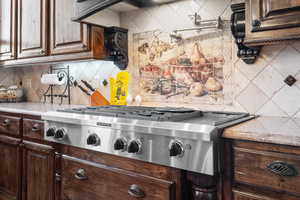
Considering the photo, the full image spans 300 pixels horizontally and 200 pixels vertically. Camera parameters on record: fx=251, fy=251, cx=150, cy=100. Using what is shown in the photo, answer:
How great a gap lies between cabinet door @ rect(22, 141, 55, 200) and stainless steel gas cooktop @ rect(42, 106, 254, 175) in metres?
0.23

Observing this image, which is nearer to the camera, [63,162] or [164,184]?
[164,184]

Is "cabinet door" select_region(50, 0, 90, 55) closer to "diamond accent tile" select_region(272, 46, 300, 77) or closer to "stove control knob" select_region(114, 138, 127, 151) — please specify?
"stove control knob" select_region(114, 138, 127, 151)

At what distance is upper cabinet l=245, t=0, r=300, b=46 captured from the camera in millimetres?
1044

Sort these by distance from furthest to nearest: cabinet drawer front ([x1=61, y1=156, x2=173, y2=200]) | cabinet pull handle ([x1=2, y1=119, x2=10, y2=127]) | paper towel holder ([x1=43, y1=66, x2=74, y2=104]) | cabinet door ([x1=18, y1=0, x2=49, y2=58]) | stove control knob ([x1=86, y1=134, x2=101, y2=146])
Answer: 1. paper towel holder ([x1=43, y1=66, x2=74, y2=104])
2. cabinet door ([x1=18, y1=0, x2=49, y2=58])
3. cabinet pull handle ([x1=2, y1=119, x2=10, y2=127])
4. stove control knob ([x1=86, y1=134, x2=101, y2=146])
5. cabinet drawer front ([x1=61, y1=156, x2=173, y2=200])

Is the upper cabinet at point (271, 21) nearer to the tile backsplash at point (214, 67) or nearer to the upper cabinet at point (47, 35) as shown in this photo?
the tile backsplash at point (214, 67)

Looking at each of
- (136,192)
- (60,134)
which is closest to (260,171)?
(136,192)

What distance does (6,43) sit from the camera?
247cm

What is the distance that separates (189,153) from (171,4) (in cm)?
116

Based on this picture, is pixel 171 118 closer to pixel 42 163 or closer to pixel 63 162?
A: pixel 63 162

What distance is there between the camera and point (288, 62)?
135 centimetres

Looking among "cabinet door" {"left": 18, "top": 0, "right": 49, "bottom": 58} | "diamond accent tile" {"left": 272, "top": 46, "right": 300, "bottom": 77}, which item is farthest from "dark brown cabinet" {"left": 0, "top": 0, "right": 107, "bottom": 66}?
"diamond accent tile" {"left": 272, "top": 46, "right": 300, "bottom": 77}

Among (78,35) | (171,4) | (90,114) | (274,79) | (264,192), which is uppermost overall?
(171,4)

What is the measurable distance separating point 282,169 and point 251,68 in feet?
2.52

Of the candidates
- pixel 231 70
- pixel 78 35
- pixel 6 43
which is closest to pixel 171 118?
pixel 231 70
